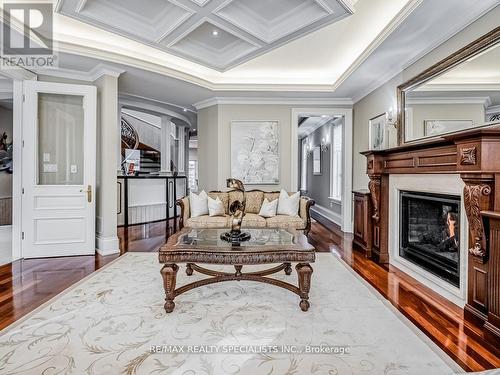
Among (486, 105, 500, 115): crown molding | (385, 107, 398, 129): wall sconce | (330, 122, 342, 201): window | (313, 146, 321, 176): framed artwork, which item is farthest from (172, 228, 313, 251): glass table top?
(313, 146, 321, 176): framed artwork

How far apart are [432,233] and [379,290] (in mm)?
907

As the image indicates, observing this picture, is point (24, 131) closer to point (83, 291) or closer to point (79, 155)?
point (79, 155)

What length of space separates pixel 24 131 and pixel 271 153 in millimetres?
3833

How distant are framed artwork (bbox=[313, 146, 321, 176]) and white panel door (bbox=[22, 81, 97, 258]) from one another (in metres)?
6.15

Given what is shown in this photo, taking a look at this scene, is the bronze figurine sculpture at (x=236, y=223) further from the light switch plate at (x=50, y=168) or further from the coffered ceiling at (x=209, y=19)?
the light switch plate at (x=50, y=168)

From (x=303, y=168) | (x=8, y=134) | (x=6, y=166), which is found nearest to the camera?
(x=6, y=166)

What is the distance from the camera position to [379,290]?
274 cm

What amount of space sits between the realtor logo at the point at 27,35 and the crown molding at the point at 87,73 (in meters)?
0.20

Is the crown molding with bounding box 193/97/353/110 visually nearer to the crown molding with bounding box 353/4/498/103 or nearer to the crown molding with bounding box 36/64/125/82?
the crown molding with bounding box 353/4/498/103

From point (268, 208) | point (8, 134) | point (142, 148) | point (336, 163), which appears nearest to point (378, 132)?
point (268, 208)

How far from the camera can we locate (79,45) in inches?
135

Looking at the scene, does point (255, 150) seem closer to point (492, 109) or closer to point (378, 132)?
point (378, 132)

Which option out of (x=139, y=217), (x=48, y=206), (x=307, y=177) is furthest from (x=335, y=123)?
(x=48, y=206)

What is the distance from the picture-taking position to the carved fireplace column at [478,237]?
6.57ft
